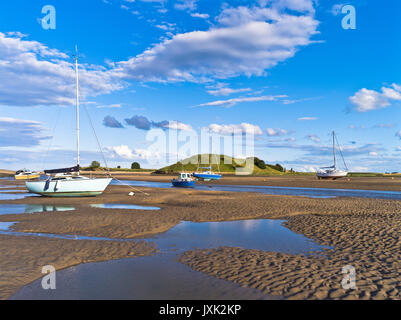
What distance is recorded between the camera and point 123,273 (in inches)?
367

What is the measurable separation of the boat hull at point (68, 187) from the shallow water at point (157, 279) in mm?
19558

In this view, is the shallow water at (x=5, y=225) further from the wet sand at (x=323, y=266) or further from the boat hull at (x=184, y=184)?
the boat hull at (x=184, y=184)

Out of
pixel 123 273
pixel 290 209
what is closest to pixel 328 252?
pixel 123 273

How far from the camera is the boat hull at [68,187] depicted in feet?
99.4

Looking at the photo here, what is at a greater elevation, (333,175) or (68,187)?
(68,187)

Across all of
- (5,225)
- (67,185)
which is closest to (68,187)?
(67,185)

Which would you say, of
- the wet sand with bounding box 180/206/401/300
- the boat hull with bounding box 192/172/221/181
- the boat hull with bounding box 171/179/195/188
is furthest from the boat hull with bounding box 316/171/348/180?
the wet sand with bounding box 180/206/401/300

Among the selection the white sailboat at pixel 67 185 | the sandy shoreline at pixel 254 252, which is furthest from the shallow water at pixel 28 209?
the white sailboat at pixel 67 185

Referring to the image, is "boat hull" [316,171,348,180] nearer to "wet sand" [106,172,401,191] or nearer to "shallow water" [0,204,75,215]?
"wet sand" [106,172,401,191]

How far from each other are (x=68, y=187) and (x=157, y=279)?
25229 mm

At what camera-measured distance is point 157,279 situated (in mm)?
8781

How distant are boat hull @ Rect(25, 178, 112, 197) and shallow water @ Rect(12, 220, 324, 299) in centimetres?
1956

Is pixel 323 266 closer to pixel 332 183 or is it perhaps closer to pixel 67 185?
pixel 67 185

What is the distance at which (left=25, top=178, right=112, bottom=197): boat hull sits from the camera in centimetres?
3030
